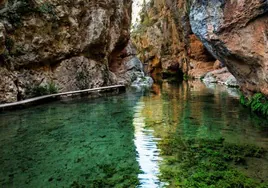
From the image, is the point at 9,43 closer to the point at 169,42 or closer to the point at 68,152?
the point at 68,152

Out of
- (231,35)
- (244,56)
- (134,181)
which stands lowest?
(134,181)

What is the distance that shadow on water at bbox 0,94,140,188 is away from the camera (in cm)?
451

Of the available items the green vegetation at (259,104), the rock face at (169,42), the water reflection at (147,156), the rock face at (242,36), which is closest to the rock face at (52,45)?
the water reflection at (147,156)

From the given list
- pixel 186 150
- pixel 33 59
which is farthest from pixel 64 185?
pixel 33 59

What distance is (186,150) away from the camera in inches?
227

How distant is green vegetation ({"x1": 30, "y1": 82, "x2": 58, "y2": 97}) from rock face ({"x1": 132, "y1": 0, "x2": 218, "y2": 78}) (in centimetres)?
2399

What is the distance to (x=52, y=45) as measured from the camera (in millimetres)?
17141

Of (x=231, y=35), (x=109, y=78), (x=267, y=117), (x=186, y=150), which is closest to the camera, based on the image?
(x=186, y=150)

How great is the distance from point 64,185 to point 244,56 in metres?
7.82

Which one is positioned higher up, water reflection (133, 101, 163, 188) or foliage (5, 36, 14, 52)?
foliage (5, 36, 14, 52)

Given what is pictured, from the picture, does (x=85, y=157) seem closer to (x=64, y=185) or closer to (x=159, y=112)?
(x=64, y=185)

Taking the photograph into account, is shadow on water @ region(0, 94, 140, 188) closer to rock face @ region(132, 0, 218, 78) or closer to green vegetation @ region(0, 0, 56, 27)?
green vegetation @ region(0, 0, 56, 27)

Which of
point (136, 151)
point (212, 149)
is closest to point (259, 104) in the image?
point (212, 149)

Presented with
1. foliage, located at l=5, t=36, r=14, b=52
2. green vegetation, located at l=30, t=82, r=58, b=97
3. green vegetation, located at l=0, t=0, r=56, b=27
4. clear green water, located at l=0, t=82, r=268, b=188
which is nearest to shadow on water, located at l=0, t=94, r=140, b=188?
clear green water, located at l=0, t=82, r=268, b=188
